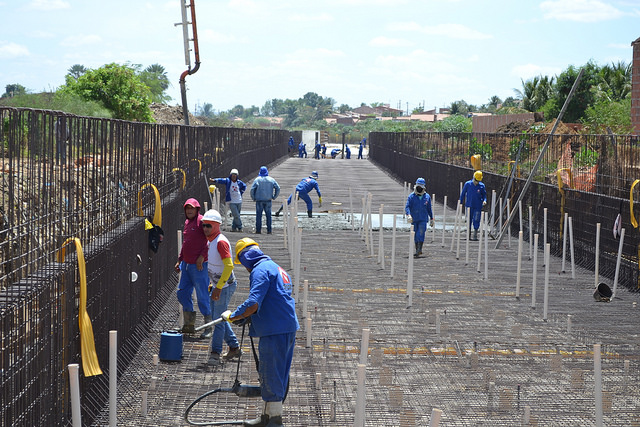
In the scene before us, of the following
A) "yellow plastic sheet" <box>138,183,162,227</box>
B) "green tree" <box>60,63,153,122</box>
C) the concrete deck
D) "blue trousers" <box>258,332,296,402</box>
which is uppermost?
"green tree" <box>60,63,153,122</box>

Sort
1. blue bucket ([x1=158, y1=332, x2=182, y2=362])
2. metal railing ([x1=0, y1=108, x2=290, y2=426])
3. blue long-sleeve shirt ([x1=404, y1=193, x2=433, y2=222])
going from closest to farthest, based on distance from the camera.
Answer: metal railing ([x1=0, y1=108, x2=290, y2=426]), blue bucket ([x1=158, y1=332, x2=182, y2=362]), blue long-sleeve shirt ([x1=404, y1=193, x2=433, y2=222])

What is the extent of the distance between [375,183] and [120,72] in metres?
25.1

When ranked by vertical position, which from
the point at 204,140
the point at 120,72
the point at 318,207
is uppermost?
the point at 120,72

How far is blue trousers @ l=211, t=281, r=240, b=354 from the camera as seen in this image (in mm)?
10125

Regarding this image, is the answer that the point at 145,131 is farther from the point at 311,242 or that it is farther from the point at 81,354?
the point at 311,242

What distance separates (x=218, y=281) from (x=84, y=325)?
2.84m

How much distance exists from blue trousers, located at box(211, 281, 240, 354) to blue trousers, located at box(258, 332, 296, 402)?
2.05 metres

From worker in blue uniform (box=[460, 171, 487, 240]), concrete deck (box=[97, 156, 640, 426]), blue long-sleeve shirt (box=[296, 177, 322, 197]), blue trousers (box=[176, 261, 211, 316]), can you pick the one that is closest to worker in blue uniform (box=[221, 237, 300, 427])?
concrete deck (box=[97, 156, 640, 426])

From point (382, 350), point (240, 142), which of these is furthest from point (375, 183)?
point (382, 350)

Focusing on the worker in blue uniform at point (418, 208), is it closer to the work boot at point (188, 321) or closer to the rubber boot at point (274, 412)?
the work boot at point (188, 321)

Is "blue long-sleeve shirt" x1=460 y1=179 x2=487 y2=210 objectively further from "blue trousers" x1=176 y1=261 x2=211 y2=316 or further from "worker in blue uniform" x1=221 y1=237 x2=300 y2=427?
"worker in blue uniform" x1=221 y1=237 x2=300 y2=427

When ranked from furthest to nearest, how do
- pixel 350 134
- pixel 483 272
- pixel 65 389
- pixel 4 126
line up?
pixel 350 134, pixel 483 272, pixel 65 389, pixel 4 126

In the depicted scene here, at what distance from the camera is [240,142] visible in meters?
41.2

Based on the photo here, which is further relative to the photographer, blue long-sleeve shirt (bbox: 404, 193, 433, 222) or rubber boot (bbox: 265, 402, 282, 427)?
blue long-sleeve shirt (bbox: 404, 193, 433, 222)
